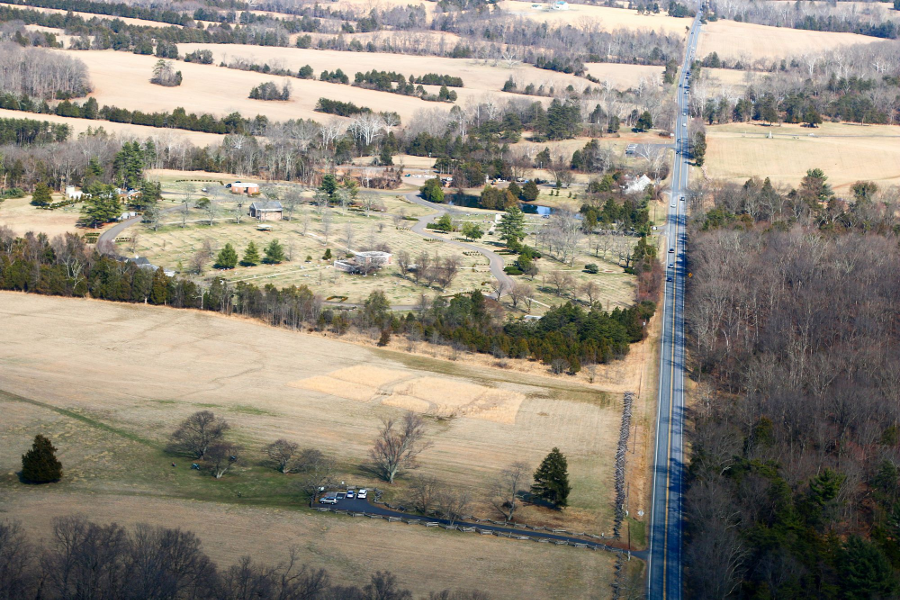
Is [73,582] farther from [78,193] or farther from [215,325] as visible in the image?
[78,193]

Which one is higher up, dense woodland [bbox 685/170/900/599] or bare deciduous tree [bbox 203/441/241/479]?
dense woodland [bbox 685/170/900/599]

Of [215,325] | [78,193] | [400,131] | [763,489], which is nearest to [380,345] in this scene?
[215,325]

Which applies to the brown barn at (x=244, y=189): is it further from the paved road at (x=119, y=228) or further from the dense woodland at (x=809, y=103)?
the dense woodland at (x=809, y=103)

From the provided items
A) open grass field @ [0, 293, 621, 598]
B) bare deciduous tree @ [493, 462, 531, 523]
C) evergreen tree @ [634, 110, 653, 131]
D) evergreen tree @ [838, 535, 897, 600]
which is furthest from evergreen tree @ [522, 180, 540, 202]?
evergreen tree @ [838, 535, 897, 600]

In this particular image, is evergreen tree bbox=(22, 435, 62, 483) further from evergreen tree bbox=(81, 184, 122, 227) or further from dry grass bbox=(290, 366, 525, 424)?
evergreen tree bbox=(81, 184, 122, 227)

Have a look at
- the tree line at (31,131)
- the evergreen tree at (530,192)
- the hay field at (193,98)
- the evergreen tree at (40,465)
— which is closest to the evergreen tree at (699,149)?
the evergreen tree at (530,192)
